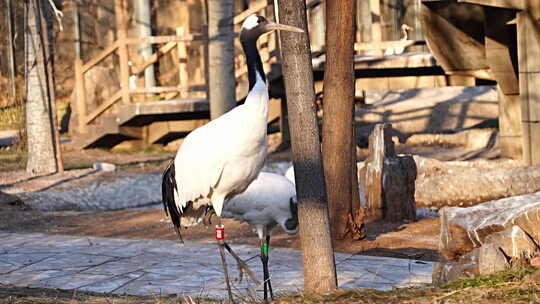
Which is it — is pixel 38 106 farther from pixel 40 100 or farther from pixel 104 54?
pixel 104 54

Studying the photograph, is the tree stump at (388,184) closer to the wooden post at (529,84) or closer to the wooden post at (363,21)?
the wooden post at (529,84)

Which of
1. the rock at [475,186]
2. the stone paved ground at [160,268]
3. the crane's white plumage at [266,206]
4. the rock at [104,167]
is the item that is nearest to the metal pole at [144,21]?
the rock at [104,167]

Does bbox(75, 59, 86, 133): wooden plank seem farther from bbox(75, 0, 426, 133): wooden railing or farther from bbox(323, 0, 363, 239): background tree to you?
bbox(323, 0, 363, 239): background tree

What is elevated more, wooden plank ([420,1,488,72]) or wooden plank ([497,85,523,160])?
wooden plank ([420,1,488,72])

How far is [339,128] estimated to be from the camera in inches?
407

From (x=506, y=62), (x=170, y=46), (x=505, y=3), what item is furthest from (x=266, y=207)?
(x=170, y=46)

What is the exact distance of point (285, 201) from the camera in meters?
8.81

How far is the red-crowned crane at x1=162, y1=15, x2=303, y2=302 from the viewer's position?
736 cm

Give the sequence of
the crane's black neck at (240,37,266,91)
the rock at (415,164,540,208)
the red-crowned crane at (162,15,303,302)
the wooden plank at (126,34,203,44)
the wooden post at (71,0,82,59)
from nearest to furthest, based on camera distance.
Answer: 1. the red-crowned crane at (162,15,303,302)
2. the crane's black neck at (240,37,266,91)
3. the rock at (415,164,540,208)
4. the wooden plank at (126,34,203,44)
5. the wooden post at (71,0,82,59)

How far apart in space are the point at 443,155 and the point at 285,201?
1107cm

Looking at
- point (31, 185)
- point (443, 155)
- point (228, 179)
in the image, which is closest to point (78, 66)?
point (31, 185)

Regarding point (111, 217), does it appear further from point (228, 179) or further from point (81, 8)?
point (81, 8)

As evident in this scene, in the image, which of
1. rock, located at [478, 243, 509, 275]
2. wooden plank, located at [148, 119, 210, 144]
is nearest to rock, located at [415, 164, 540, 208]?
rock, located at [478, 243, 509, 275]

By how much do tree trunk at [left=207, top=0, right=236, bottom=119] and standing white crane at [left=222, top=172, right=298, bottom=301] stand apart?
880 centimetres
